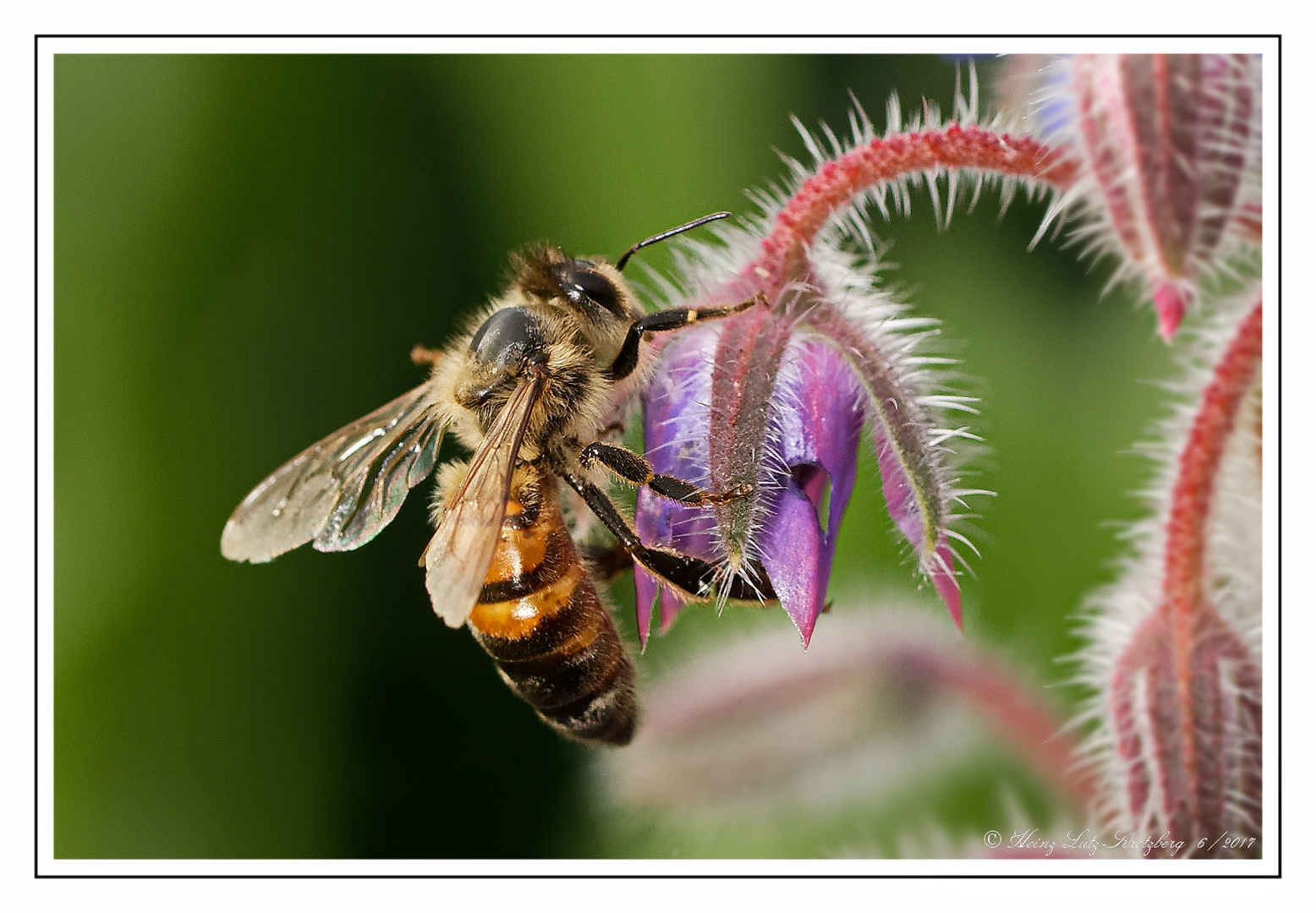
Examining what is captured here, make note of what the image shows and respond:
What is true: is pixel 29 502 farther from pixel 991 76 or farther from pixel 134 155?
pixel 991 76

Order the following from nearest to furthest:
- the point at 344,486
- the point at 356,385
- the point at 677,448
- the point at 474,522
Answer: the point at 474,522, the point at 677,448, the point at 344,486, the point at 356,385

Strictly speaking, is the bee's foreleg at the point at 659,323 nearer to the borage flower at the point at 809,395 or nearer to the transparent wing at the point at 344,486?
the borage flower at the point at 809,395

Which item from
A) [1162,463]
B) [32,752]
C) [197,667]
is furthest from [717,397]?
[197,667]

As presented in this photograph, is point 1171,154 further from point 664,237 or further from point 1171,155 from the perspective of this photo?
point 664,237

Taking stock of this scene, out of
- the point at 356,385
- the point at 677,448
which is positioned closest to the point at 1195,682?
the point at 677,448

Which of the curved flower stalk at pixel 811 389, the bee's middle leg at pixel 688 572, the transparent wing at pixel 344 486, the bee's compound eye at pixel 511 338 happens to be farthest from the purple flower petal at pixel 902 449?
the transparent wing at pixel 344 486
